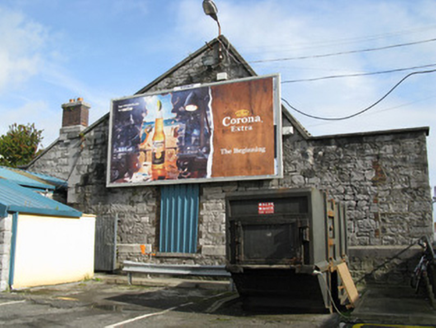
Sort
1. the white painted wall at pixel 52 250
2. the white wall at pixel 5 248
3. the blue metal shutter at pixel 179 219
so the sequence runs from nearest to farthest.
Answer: the white wall at pixel 5 248, the white painted wall at pixel 52 250, the blue metal shutter at pixel 179 219

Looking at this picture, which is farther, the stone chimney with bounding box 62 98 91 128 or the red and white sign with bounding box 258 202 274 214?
the stone chimney with bounding box 62 98 91 128

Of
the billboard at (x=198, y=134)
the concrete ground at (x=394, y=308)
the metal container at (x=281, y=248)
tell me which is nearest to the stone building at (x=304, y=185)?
the billboard at (x=198, y=134)

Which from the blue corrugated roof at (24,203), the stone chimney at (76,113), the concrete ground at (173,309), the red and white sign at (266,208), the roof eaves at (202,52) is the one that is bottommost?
the concrete ground at (173,309)

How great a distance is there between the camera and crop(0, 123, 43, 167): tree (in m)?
25.4

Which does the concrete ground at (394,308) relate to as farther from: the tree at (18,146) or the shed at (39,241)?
the tree at (18,146)

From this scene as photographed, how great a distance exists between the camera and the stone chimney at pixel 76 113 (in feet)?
53.9

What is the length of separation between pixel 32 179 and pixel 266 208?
1043cm

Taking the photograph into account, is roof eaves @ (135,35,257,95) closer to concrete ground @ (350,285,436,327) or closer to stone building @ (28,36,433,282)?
stone building @ (28,36,433,282)

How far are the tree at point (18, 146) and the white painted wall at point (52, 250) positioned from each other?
14720mm

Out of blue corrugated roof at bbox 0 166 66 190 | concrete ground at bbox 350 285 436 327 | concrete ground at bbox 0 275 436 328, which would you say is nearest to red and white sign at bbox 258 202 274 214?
concrete ground at bbox 0 275 436 328

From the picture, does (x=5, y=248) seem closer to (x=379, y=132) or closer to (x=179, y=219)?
(x=179, y=219)

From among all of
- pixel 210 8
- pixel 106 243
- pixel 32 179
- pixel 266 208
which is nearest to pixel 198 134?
pixel 210 8

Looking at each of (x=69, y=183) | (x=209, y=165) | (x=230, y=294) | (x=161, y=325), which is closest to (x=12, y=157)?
(x=69, y=183)

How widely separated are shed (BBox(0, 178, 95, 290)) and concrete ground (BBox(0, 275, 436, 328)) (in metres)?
0.47
